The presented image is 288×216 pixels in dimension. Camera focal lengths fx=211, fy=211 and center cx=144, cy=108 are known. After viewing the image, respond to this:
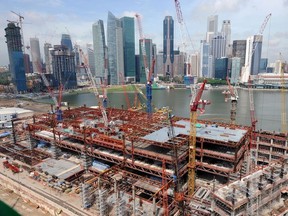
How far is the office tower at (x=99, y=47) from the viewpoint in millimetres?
191125

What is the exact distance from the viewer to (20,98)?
141 metres

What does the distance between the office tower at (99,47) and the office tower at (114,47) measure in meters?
6.26

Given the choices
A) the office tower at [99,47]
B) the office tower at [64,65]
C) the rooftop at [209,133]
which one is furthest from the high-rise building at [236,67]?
the rooftop at [209,133]

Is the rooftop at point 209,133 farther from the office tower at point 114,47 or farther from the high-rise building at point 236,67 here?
the office tower at point 114,47

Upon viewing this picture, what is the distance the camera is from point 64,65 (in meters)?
163

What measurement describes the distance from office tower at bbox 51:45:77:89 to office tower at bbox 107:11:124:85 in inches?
1386

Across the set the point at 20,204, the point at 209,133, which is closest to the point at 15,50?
the point at 20,204

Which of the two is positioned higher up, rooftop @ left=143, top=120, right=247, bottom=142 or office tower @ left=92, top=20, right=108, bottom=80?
office tower @ left=92, top=20, right=108, bottom=80

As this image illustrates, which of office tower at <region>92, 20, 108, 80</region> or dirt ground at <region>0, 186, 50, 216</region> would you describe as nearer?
dirt ground at <region>0, 186, 50, 216</region>

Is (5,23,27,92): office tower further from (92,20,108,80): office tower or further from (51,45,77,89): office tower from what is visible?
(92,20,108,80): office tower

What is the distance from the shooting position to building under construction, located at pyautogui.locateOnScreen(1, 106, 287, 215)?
82.2 feet

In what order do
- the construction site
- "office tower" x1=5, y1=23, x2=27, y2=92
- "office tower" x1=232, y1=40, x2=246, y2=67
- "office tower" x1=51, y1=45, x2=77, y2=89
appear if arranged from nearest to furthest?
the construction site < "office tower" x1=5, y1=23, x2=27, y2=92 < "office tower" x1=51, y1=45, x2=77, y2=89 < "office tower" x1=232, y1=40, x2=246, y2=67

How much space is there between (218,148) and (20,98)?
472 feet

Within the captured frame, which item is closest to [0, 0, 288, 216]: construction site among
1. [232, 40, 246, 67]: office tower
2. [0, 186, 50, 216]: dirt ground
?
[0, 186, 50, 216]: dirt ground
